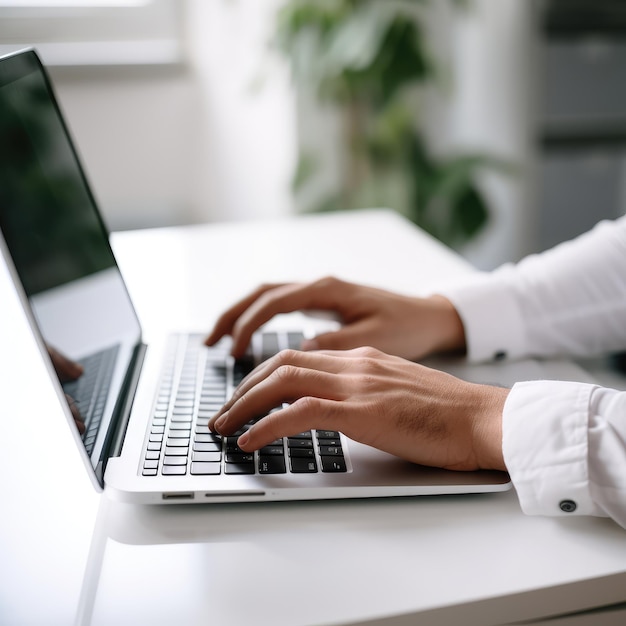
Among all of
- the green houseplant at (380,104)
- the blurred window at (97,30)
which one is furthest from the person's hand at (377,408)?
the blurred window at (97,30)

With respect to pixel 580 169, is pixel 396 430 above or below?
above

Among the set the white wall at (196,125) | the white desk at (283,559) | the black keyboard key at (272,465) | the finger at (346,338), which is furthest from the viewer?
the white wall at (196,125)

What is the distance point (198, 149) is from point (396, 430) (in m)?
2.02

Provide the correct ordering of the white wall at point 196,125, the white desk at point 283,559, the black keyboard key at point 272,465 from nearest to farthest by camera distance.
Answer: the white desk at point 283,559 → the black keyboard key at point 272,465 → the white wall at point 196,125

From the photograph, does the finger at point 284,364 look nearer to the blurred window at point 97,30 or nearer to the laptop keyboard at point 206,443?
the laptop keyboard at point 206,443

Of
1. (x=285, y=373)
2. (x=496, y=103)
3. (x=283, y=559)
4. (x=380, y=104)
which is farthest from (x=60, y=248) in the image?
(x=496, y=103)

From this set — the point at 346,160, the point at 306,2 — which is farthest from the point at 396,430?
the point at 346,160

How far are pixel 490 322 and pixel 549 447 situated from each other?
27cm

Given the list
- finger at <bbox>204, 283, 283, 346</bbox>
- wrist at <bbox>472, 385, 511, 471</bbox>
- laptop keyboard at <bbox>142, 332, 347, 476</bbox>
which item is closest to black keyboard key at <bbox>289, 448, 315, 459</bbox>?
laptop keyboard at <bbox>142, 332, 347, 476</bbox>

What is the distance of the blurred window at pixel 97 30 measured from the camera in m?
A: 2.23

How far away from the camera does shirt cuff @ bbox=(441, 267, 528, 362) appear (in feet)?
2.54

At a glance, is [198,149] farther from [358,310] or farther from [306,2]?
[358,310]

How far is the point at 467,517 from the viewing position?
1.72ft

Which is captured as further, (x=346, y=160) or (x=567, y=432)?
(x=346, y=160)
